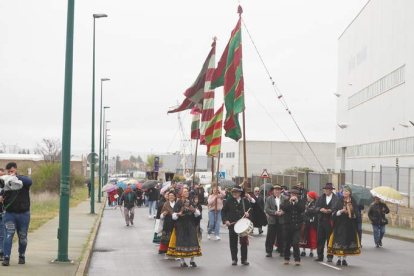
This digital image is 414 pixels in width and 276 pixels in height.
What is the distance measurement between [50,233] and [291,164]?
71531mm

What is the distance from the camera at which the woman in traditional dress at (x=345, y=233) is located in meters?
15.2

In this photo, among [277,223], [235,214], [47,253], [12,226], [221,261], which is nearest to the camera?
[12,226]

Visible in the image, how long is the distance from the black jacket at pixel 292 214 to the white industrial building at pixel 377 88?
2486cm

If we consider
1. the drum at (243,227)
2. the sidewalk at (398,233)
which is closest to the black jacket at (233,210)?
the drum at (243,227)

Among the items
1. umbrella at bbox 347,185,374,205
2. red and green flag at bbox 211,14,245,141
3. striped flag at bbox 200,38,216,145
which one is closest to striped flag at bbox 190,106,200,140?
striped flag at bbox 200,38,216,145

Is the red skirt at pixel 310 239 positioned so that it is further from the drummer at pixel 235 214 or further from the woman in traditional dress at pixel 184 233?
the woman in traditional dress at pixel 184 233

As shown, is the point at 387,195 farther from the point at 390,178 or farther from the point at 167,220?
the point at 390,178

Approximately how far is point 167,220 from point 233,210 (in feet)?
5.63

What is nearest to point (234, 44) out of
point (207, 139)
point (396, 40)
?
point (207, 139)

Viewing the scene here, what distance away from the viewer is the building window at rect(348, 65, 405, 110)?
4512cm

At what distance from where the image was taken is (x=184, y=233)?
48.0 ft

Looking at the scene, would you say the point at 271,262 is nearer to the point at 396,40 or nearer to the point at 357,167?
the point at 396,40

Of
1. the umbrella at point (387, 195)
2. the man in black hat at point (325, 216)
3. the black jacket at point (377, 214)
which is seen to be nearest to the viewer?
the man in black hat at point (325, 216)

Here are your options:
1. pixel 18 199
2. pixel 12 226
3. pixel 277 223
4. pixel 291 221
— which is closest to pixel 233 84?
pixel 277 223
